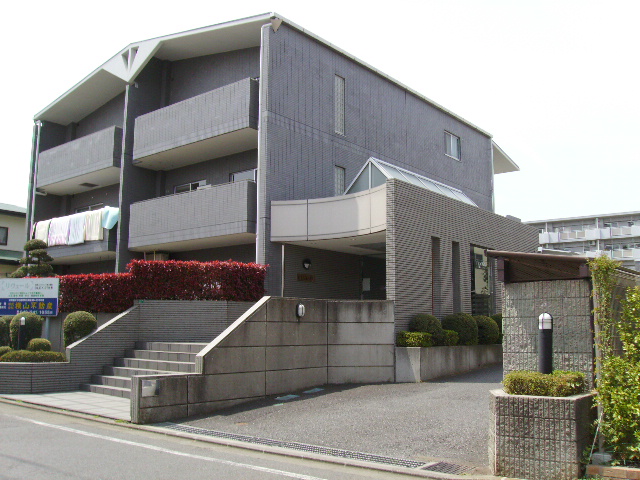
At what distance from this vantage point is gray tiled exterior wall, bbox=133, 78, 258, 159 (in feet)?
59.8

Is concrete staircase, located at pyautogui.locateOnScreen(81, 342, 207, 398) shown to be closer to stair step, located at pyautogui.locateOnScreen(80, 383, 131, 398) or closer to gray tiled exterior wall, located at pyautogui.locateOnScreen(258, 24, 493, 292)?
stair step, located at pyautogui.locateOnScreen(80, 383, 131, 398)

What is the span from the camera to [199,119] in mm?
19500

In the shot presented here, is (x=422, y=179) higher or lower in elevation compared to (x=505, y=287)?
higher

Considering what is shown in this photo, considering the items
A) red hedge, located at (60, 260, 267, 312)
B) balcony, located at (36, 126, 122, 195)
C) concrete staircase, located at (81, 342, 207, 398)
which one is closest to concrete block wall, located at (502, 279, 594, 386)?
concrete staircase, located at (81, 342, 207, 398)

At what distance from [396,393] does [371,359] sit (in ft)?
5.95

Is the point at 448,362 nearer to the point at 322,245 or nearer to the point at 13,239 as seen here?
the point at 322,245

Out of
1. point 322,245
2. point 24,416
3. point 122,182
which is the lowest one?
point 24,416

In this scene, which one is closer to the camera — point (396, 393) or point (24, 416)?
point (24, 416)

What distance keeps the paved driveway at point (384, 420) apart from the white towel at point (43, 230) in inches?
662

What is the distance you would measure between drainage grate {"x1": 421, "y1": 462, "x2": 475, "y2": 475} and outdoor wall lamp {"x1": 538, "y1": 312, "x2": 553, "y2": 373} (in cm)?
156

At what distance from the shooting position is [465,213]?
61.7 ft

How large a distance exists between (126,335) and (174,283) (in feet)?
5.74

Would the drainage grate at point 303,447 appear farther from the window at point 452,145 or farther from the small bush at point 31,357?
the window at point 452,145

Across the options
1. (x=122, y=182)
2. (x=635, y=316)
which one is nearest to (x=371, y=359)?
(x=635, y=316)
